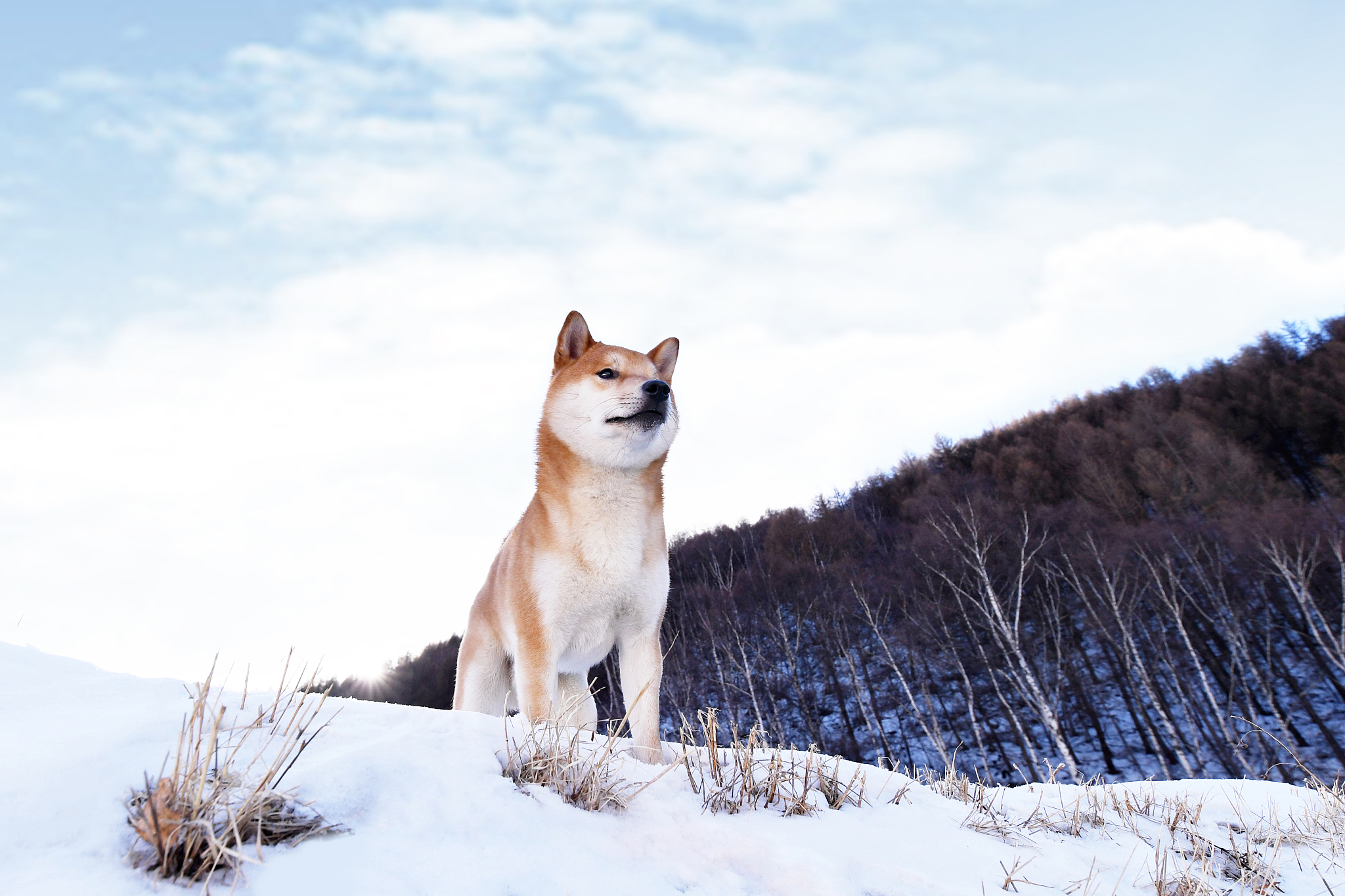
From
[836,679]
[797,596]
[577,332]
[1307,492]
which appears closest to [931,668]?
[836,679]

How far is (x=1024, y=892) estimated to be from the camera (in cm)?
224

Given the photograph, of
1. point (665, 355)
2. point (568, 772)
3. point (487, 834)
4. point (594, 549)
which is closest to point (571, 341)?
point (665, 355)

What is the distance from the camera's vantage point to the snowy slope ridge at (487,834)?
1361mm

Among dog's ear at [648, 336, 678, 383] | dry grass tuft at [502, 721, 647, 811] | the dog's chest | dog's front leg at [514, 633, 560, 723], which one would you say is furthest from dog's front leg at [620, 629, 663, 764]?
dog's ear at [648, 336, 678, 383]

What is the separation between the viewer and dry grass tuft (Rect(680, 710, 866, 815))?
2.53 metres

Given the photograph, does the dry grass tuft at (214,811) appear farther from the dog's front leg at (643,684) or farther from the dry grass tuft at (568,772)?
the dog's front leg at (643,684)

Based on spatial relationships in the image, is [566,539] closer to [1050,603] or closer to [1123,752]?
[1050,603]

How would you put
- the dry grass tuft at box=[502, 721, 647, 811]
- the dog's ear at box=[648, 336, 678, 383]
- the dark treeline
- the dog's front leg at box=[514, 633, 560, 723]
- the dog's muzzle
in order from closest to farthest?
the dry grass tuft at box=[502, 721, 647, 811] → the dog's front leg at box=[514, 633, 560, 723] → the dog's muzzle → the dog's ear at box=[648, 336, 678, 383] → the dark treeline

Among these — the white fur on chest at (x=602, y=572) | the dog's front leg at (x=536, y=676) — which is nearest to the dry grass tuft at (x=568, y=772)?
the dog's front leg at (x=536, y=676)

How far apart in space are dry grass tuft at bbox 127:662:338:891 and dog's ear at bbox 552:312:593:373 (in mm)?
2607

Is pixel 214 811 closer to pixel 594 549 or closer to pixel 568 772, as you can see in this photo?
pixel 568 772

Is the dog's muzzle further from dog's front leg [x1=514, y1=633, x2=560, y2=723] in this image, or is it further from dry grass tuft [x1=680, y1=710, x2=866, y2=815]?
dry grass tuft [x1=680, y1=710, x2=866, y2=815]

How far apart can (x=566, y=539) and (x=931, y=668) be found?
38.4m

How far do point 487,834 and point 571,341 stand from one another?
288 centimetres
